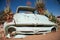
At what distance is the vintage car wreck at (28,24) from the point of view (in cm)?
264

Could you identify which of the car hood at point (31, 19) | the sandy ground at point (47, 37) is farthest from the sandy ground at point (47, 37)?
the car hood at point (31, 19)

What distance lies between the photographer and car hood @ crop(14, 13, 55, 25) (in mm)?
2694

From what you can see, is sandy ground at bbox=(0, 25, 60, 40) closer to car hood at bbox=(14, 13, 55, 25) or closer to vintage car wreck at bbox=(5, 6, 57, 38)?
vintage car wreck at bbox=(5, 6, 57, 38)

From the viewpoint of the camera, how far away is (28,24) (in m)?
2.67

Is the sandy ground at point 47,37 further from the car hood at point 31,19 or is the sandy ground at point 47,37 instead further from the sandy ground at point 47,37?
the car hood at point 31,19

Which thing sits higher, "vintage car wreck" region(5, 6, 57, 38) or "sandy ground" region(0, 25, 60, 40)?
"vintage car wreck" region(5, 6, 57, 38)

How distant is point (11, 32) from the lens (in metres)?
2.62

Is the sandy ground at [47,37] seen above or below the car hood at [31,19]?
below

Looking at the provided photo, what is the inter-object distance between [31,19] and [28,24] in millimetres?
107

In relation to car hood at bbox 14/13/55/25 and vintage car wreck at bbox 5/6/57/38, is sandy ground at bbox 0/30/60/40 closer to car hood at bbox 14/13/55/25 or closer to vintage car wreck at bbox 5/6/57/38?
vintage car wreck at bbox 5/6/57/38

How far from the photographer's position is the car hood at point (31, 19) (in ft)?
8.84

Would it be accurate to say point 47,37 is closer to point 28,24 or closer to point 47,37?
point 47,37

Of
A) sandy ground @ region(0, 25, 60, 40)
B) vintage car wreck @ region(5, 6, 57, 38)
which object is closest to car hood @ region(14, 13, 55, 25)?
vintage car wreck @ region(5, 6, 57, 38)

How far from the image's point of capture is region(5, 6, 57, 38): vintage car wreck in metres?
2.64
